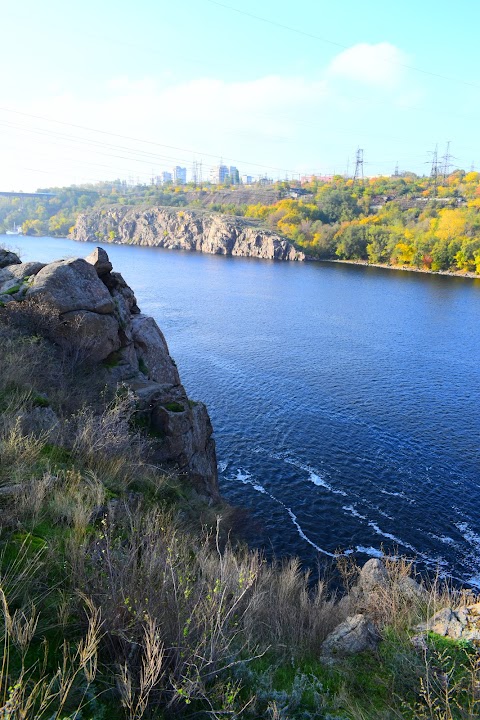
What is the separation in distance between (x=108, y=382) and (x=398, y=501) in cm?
1439

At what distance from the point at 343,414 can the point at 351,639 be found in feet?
73.1

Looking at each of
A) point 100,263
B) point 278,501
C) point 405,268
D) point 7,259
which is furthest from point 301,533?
point 405,268

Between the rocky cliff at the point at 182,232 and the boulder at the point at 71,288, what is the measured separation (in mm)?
101384

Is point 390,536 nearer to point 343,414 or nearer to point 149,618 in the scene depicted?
point 343,414

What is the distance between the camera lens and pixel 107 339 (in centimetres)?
1809

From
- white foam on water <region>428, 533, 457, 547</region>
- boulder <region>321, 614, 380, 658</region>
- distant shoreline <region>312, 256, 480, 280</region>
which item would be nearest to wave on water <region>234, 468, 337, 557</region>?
white foam on water <region>428, 533, 457, 547</region>

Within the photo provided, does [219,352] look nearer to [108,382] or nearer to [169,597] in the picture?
[108,382]

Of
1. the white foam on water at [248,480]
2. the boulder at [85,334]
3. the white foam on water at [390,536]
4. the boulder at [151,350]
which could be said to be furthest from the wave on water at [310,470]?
the boulder at [85,334]

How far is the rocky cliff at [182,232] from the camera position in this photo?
12288 centimetres

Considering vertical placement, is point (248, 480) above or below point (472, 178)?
below

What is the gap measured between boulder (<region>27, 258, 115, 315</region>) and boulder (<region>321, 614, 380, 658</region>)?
518 inches

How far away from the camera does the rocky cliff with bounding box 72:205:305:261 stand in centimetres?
12288

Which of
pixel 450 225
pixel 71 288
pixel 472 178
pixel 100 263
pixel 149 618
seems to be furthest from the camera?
pixel 472 178

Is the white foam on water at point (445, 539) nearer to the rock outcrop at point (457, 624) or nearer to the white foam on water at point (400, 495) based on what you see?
the white foam on water at point (400, 495)
